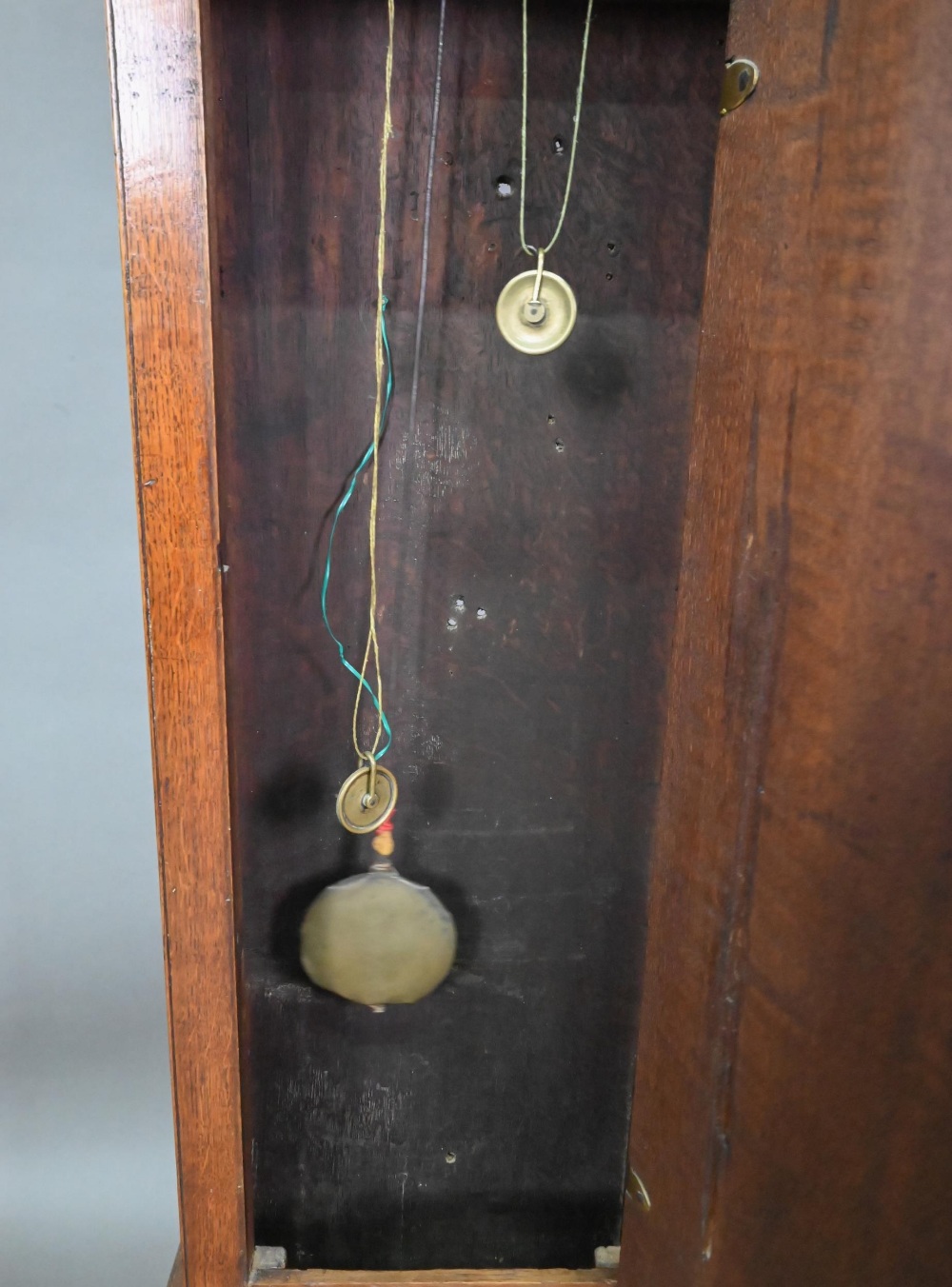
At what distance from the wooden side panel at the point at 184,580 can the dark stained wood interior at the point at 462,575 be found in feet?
0.07

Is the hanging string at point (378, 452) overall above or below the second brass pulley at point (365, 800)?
above

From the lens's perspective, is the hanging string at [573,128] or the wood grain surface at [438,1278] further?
the wood grain surface at [438,1278]

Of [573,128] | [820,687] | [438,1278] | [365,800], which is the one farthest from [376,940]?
[573,128]

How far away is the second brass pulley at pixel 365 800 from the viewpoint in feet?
2.53

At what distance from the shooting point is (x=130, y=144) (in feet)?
2.00

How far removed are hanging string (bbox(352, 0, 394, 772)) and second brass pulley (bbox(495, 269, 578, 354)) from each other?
3.2 inches

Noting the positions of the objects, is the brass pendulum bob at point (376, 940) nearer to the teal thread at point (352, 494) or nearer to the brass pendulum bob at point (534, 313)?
the teal thread at point (352, 494)

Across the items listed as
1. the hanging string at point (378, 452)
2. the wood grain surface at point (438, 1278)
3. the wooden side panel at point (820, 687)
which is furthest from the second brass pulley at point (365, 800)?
the wood grain surface at point (438, 1278)

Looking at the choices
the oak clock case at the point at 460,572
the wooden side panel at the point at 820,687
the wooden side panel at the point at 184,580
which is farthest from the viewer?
the oak clock case at the point at 460,572

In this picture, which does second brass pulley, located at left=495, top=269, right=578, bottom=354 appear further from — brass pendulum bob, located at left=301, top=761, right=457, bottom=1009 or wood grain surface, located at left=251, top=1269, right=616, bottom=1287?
wood grain surface, located at left=251, top=1269, right=616, bottom=1287

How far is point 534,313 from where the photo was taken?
0.68 m

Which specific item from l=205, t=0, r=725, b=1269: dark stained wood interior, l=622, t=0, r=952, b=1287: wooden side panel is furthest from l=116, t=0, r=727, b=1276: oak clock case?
l=622, t=0, r=952, b=1287: wooden side panel

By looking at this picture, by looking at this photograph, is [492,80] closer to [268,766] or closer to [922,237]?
[922,237]

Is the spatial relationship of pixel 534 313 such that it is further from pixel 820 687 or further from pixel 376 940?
pixel 376 940
